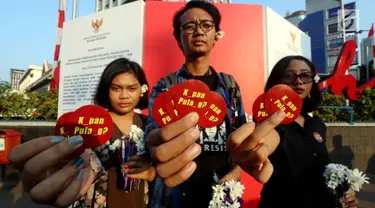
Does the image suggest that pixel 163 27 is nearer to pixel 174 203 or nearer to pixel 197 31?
pixel 197 31

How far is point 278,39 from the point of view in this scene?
12.1 feet

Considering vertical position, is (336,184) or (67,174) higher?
(67,174)

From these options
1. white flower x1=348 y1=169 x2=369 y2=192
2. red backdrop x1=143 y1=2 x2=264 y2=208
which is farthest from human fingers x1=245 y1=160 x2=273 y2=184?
red backdrop x1=143 y1=2 x2=264 y2=208

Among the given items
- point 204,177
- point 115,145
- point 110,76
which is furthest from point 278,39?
point 115,145

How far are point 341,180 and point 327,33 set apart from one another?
82.1ft

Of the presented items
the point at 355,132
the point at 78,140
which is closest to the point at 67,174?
the point at 78,140

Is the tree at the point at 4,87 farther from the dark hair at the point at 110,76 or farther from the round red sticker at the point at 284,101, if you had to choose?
the round red sticker at the point at 284,101

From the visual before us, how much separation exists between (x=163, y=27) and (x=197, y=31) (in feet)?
6.23

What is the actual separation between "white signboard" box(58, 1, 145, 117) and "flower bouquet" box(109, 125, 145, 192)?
1.91 meters

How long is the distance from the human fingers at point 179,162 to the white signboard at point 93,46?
100 inches

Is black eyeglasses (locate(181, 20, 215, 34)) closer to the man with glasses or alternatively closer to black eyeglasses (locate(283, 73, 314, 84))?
the man with glasses

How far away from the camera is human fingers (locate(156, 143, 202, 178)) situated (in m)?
0.90

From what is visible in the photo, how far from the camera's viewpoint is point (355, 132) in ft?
21.6

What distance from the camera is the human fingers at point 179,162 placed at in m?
0.90
